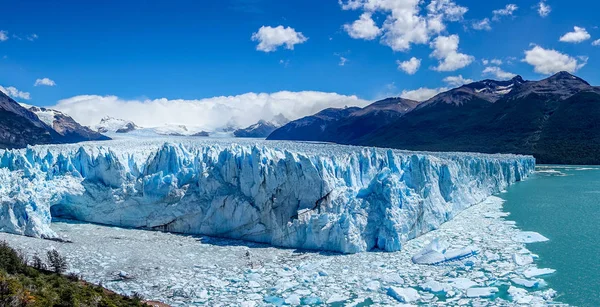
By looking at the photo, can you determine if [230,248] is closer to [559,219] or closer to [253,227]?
[253,227]

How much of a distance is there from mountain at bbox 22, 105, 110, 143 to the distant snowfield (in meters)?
64.9

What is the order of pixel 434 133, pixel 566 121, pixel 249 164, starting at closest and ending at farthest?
1. pixel 249 164
2. pixel 566 121
3. pixel 434 133

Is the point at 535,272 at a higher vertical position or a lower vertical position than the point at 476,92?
lower

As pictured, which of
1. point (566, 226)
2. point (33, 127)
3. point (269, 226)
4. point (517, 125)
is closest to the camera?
point (269, 226)

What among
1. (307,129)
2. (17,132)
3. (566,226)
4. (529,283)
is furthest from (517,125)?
(17,132)

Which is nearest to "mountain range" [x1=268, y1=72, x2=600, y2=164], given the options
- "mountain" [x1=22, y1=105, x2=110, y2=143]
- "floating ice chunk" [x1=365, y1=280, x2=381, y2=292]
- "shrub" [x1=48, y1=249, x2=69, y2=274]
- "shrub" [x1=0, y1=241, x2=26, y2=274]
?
"mountain" [x1=22, y1=105, x2=110, y2=143]

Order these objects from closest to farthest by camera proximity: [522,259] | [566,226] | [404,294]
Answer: [404,294]
[522,259]
[566,226]

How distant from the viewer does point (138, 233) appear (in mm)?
18281

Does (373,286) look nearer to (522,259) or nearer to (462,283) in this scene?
(462,283)

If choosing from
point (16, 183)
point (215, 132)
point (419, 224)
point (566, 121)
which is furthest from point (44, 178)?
point (215, 132)

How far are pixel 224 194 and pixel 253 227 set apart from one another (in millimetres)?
1912

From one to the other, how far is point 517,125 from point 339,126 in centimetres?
4421

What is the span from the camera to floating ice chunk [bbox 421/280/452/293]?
11.6m

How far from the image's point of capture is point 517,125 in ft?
206
